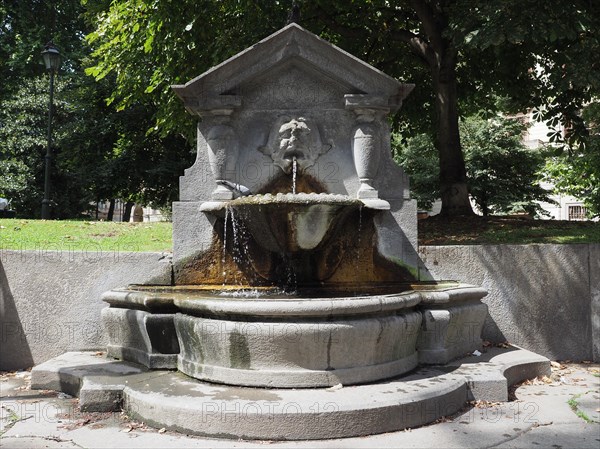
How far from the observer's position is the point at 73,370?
5.60 m

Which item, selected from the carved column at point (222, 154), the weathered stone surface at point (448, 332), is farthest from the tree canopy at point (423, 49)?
the weathered stone surface at point (448, 332)

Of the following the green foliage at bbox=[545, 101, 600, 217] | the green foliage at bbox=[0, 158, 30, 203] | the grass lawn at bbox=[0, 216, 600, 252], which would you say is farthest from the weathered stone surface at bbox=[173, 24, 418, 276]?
the green foliage at bbox=[0, 158, 30, 203]

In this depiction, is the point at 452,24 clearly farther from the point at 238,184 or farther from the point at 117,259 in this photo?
the point at 117,259

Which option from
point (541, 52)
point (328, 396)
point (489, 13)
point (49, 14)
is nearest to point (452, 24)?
point (489, 13)

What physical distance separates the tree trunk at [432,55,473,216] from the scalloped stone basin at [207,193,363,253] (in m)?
5.38

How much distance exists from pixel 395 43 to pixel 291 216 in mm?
8576

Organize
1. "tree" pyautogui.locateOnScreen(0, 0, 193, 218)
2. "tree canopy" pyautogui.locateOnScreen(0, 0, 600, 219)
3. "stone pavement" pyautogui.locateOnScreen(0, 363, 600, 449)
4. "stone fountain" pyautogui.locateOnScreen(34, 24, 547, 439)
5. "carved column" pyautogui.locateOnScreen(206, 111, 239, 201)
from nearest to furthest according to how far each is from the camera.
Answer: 1. "stone pavement" pyautogui.locateOnScreen(0, 363, 600, 449)
2. "stone fountain" pyautogui.locateOnScreen(34, 24, 547, 439)
3. "carved column" pyautogui.locateOnScreen(206, 111, 239, 201)
4. "tree canopy" pyautogui.locateOnScreen(0, 0, 600, 219)
5. "tree" pyautogui.locateOnScreen(0, 0, 193, 218)

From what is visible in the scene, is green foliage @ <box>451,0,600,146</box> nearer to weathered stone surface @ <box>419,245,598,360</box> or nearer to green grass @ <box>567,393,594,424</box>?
weathered stone surface @ <box>419,245,598,360</box>

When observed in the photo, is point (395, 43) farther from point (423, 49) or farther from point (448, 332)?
point (448, 332)

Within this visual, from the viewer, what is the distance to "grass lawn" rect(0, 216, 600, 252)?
8.06 metres

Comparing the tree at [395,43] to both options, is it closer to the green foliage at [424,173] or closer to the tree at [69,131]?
the green foliage at [424,173]

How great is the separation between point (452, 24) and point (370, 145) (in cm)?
348

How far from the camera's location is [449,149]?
11.4 metres

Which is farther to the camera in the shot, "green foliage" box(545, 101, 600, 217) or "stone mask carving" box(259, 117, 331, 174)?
"green foliage" box(545, 101, 600, 217)
